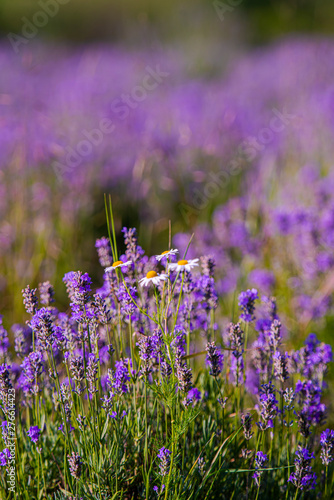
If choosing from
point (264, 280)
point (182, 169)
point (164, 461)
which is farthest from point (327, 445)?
point (182, 169)

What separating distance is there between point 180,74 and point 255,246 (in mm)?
7082

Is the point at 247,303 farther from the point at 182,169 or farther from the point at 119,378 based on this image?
the point at 182,169

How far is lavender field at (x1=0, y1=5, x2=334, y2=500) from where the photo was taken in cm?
138

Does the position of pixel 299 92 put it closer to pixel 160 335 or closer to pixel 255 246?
pixel 255 246

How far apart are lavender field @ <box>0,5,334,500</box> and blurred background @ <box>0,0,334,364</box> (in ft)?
0.08

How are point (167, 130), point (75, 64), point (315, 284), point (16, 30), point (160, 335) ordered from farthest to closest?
1. point (16, 30)
2. point (75, 64)
3. point (167, 130)
4. point (315, 284)
5. point (160, 335)

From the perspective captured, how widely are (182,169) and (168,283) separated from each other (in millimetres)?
4151

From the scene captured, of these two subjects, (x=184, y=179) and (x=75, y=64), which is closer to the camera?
(x=184, y=179)

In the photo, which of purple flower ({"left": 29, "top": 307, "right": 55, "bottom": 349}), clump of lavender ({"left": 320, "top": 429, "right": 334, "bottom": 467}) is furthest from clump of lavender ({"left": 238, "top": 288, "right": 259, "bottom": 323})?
purple flower ({"left": 29, "top": 307, "right": 55, "bottom": 349})

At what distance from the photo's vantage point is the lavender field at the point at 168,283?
138 centimetres

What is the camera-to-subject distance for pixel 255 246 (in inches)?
137

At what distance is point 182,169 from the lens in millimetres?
5391

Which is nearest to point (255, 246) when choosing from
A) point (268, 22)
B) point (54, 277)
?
point (54, 277)

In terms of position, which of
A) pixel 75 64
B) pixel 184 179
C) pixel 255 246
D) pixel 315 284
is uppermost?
pixel 75 64
